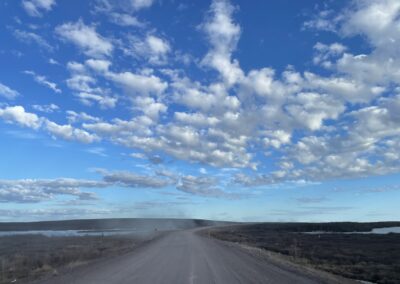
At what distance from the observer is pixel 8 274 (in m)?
20.3

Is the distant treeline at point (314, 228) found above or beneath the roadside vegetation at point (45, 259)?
above

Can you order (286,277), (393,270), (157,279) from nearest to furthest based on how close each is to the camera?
(157,279)
(286,277)
(393,270)

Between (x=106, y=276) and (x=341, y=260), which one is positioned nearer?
(x=106, y=276)

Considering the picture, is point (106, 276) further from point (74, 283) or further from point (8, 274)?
point (8, 274)

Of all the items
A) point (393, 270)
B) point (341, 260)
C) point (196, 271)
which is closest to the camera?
point (196, 271)

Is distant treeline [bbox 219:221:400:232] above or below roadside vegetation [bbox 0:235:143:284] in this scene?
above

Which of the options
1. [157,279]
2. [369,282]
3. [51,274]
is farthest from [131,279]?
[369,282]

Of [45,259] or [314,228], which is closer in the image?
[45,259]

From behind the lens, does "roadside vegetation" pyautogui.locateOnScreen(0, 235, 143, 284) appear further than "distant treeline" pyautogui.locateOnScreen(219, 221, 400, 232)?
No

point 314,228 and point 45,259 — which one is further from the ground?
point 314,228

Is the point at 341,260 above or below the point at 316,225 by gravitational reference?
below

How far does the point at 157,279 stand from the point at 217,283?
2.29 meters

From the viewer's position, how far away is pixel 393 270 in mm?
24266

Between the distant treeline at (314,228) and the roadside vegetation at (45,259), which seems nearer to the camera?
the roadside vegetation at (45,259)
